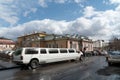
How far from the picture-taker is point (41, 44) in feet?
153

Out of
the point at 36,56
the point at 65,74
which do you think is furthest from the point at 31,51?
the point at 65,74

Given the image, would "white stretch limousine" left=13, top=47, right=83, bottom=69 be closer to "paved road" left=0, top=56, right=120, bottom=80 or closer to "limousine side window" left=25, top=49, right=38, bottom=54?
"limousine side window" left=25, top=49, right=38, bottom=54

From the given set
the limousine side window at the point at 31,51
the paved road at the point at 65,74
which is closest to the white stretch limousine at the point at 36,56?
the limousine side window at the point at 31,51

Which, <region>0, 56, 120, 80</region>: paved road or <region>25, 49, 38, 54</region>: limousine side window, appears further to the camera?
<region>25, 49, 38, 54</region>: limousine side window

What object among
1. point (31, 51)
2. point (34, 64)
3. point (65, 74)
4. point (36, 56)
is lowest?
point (65, 74)

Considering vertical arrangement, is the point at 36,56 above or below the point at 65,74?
above

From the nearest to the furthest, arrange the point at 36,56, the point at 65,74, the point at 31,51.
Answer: the point at 65,74
the point at 31,51
the point at 36,56

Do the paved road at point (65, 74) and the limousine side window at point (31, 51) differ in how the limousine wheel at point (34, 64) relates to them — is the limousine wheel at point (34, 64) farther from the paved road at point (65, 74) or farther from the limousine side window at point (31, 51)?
the paved road at point (65, 74)

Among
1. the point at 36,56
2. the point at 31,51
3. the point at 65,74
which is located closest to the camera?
the point at 65,74

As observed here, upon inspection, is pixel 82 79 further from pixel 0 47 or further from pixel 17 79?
pixel 0 47

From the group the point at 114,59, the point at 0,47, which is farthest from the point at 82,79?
the point at 0,47

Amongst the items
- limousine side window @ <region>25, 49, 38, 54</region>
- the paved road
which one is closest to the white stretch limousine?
limousine side window @ <region>25, 49, 38, 54</region>

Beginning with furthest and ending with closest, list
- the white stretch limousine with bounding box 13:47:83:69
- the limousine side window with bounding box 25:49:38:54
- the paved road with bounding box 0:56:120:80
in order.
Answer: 1. the limousine side window with bounding box 25:49:38:54
2. the white stretch limousine with bounding box 13:47:83:69
3. the paved road with bounding box 0:56:120:80

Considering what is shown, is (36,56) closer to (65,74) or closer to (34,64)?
(34,64)
